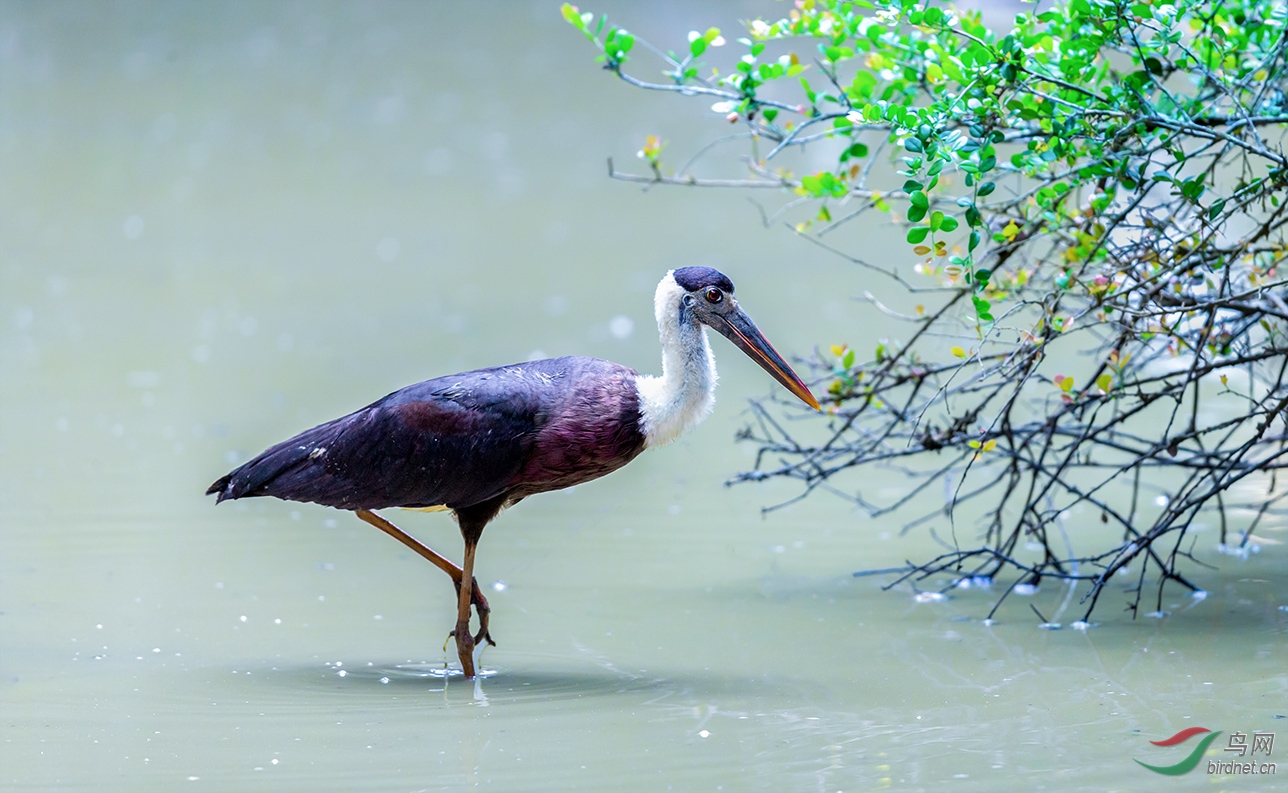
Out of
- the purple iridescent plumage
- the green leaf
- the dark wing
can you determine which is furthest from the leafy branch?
the dark wing

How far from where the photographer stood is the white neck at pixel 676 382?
566cm

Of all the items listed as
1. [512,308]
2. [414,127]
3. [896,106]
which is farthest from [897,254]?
[896,106]

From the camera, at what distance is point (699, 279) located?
5812 mm

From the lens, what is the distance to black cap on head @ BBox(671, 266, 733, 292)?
5.81 meters

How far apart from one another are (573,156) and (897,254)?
499 centimetres

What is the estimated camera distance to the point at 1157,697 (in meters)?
5.38

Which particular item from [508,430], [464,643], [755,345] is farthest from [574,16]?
[464,643]

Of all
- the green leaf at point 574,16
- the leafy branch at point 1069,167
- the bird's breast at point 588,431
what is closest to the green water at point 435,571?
the leafy branch at point 1069,167

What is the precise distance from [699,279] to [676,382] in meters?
0.41

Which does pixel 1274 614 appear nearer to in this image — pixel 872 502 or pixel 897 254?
pixel 872 502

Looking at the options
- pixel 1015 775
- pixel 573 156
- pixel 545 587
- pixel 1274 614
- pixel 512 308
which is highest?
pixel 573 156

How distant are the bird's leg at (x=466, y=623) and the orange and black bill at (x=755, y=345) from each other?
128 centimetres

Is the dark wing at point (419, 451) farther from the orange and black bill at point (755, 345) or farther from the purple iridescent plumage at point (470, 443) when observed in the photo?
the orange and black bill at point (755, 345)

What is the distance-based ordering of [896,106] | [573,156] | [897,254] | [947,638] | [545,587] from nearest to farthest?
[896,106]
[947,638]
[545,587]
[897,254]
[573,156]
